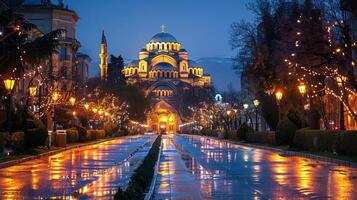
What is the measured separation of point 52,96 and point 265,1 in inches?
759

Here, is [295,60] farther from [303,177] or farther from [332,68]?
[303,177]

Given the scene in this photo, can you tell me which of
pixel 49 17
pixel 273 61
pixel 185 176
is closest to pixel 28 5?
pixel 49 17

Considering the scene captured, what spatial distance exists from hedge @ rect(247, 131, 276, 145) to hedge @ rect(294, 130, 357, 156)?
760cm

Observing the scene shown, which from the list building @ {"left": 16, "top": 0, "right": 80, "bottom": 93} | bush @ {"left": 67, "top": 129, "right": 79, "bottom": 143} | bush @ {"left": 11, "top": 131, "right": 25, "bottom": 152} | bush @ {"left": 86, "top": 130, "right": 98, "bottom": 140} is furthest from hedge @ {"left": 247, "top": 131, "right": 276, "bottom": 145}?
building @ {"left": 16, "top": 0, "right": 80, "bottom": 93}

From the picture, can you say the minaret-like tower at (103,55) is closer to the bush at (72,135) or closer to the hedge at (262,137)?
the bush at (72,135)

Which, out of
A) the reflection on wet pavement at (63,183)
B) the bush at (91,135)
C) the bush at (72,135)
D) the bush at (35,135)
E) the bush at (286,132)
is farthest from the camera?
the bush at (91,135)

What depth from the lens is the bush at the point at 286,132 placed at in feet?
143

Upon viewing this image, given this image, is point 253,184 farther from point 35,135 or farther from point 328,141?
point 35,135

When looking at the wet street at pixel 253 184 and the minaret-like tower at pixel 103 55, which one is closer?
the wet street at pixel 253 184

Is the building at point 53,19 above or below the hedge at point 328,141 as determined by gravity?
above

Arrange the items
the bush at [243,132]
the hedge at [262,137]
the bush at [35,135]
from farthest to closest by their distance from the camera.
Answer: the bush at [243,132] → the hedge at [262,137] → the bush at [35,135]

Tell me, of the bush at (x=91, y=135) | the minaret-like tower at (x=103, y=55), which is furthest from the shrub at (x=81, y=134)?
the minaret-like tower at (x=103, y=55)

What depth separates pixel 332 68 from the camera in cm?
3475

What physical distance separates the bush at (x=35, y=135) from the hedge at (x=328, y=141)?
635 inches
